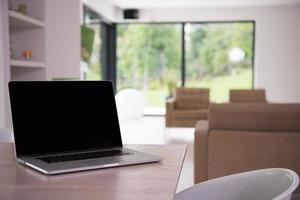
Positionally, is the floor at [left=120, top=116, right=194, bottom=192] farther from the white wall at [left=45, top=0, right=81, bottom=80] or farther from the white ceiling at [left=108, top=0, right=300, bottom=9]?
the white ceiling at [left=108, top=0, right=300, bottom=9]

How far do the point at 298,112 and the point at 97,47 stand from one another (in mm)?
5398

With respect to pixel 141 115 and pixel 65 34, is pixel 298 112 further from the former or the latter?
pixel 141 115

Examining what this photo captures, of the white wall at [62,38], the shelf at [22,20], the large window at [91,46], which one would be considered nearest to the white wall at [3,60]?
the shelf at [22,20]

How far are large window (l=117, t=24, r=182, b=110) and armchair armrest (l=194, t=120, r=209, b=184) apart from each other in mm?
5573

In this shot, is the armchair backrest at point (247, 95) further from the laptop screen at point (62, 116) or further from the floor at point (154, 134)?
the laptop screen at point (62, 116)

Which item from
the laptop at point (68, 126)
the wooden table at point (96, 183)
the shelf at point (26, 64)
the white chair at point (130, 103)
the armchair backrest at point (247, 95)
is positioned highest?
the shelf at point (26, 64)

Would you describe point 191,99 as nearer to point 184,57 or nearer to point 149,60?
point 184,57

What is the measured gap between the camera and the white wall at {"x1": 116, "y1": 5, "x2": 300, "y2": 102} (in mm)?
7781

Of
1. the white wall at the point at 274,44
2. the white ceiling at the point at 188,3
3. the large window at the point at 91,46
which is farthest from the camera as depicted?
the white wall at the point at 274,44

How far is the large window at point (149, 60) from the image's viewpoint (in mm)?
8469

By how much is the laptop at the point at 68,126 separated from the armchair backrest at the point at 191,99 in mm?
5052

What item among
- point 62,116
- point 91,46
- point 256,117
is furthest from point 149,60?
point 62,116

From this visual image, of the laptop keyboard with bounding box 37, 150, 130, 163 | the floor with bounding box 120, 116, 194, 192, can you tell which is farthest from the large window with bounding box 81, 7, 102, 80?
the laptop keyboard with bounding box 37, 150, 130, 163

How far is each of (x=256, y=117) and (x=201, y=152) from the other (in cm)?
49
